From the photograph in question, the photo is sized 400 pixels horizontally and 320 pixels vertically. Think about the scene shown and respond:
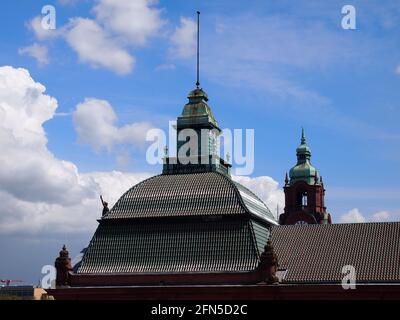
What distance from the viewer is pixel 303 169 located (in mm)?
92875

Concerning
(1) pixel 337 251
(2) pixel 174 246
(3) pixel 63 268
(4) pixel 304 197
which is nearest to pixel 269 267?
(1) pixel 337 251

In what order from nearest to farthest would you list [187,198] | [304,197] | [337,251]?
[337,251] → [187,198] → [304,197]

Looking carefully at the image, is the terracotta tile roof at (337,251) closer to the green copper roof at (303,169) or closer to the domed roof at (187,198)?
the domed roof at (187,198)

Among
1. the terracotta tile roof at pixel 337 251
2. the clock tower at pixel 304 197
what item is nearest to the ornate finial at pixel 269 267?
the terracotta tile roof at pixel 337 251

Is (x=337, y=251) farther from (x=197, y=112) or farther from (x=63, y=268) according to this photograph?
(x=63, y=268)

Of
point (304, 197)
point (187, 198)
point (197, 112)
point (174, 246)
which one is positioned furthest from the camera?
point (304, 197)

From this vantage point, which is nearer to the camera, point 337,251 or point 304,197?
point 337,251

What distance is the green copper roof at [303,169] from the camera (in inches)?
3632

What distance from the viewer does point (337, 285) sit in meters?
47.8

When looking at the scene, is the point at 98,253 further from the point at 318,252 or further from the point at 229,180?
the point at 318,252

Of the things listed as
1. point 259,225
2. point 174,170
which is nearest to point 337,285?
point 259,225

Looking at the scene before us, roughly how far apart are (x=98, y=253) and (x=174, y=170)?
9.48 meters

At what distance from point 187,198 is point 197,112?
9.41 metres

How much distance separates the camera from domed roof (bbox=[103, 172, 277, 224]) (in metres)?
53.1
